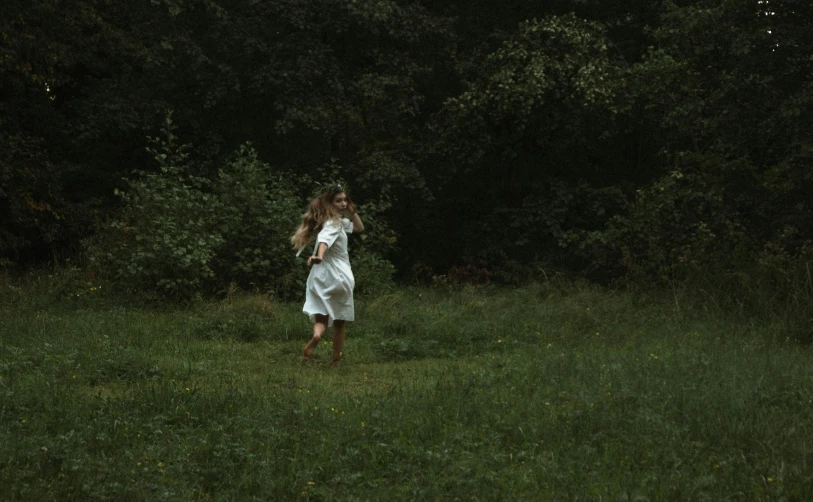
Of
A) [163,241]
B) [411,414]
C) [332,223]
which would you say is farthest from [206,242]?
[411,414]

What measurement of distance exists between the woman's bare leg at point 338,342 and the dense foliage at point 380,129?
4542 millimetres

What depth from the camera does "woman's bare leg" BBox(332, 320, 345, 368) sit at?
1048cm

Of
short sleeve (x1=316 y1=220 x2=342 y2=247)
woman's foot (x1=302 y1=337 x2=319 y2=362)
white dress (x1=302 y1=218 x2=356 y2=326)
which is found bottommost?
woman's foot (x1=302 y1=337 x2=319 y2=362)

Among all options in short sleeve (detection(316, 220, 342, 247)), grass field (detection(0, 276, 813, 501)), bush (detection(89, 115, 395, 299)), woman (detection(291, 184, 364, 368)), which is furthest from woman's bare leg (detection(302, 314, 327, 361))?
bush (detection(89, 115, 395, 299))

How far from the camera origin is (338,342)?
10.5 meters

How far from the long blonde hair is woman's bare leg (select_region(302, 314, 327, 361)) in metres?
0.79

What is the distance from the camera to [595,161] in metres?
23.7

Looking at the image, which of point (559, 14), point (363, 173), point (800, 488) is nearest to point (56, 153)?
point (363, 173)

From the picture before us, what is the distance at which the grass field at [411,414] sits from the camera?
6016 millimetres

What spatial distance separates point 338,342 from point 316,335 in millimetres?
244

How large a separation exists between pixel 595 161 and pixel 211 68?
8.79m

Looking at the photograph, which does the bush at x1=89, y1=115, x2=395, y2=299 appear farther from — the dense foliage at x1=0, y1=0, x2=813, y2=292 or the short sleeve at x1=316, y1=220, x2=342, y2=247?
the short sleeve at x1=316, y1=220, x2=342, y2=247

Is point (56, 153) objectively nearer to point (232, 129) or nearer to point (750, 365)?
point (232, 129)

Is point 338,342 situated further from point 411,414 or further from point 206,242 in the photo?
point 206,242
